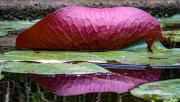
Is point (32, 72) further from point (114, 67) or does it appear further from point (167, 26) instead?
point (167, 26)

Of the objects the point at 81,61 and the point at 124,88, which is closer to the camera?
the point at 124,88

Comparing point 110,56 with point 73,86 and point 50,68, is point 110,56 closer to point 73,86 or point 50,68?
point 50,68

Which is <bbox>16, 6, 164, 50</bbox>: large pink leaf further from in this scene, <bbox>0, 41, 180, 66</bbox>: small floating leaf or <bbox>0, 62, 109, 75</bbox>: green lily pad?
<bbox>0, 62, 109, 75</bbox>: green lily pad

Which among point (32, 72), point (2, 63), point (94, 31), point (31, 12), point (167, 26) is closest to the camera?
point (32, 72)

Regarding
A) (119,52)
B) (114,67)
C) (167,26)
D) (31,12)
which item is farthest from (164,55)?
(31,12)

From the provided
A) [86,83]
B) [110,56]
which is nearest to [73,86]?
[86,83]

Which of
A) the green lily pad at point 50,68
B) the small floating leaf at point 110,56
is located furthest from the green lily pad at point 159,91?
the small floating leaf at point 110,56

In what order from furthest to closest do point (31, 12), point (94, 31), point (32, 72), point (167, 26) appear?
point (31, 12) < point (167, 26) < point (94, 31) < point (32, 72)
